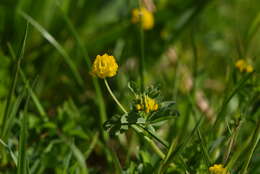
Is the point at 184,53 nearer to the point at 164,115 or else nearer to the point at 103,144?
the point at 103,144

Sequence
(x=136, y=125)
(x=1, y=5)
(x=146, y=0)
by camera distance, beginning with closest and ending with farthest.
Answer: (x=136, y=125)
(x=1, y=5)
(x=146, y=0)

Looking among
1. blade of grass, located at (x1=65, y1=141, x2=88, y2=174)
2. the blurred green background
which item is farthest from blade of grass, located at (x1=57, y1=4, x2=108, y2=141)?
blade of grass, located at (x1=65, y1=141, x2=88, y2=174)

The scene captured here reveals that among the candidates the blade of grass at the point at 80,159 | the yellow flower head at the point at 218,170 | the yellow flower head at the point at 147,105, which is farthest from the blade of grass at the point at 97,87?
the yellow flower head at the point at 218,170

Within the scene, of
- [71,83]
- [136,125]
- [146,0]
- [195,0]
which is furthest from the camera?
[146,0]

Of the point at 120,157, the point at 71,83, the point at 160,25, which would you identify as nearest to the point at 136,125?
the point at 120,157

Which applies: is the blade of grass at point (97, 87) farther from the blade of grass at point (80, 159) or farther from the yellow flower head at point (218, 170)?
the yellow flower head at point (218, 170)

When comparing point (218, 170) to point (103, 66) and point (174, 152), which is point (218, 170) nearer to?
point (174, 152)
